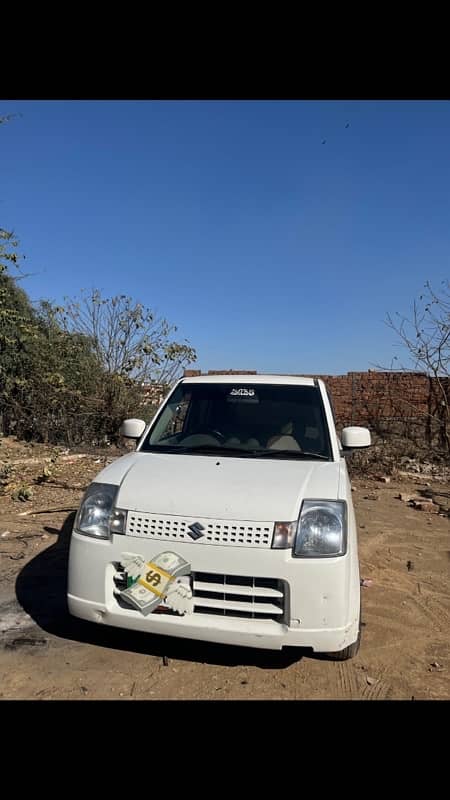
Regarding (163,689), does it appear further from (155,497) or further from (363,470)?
(363,470)

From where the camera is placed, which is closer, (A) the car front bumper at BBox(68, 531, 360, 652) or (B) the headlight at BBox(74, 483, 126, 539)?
(A) the car front bumper at BBox(68, 531, 360, 652)

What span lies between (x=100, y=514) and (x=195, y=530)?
2.11ft

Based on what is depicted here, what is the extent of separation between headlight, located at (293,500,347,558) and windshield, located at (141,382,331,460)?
30.5 inches

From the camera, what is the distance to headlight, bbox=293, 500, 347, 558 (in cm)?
261

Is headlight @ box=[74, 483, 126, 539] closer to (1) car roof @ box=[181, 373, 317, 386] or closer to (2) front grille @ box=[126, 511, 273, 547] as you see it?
(2) front grille @ box=[126, 511, 273, 547]

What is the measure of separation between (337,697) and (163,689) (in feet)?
3.18

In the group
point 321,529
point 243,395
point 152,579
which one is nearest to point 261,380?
point 243,395

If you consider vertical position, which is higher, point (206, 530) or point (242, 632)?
point (206, 530)

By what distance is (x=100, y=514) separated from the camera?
115 inches

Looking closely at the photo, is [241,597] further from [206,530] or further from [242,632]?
[206,530]

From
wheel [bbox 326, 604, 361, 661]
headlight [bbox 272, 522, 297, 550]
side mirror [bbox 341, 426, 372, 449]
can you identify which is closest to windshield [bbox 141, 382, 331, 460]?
side mirror [bbox 341, 426, 372, 449]
